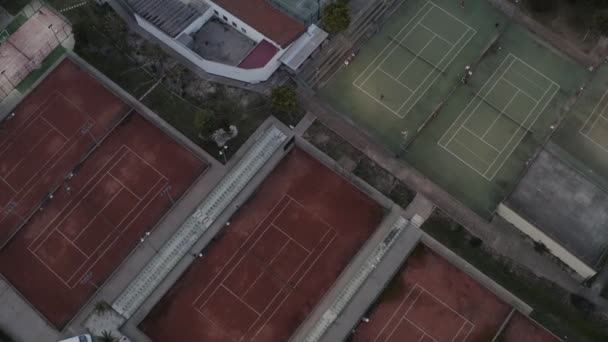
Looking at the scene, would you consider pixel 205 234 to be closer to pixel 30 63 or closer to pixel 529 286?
pixel 30 63

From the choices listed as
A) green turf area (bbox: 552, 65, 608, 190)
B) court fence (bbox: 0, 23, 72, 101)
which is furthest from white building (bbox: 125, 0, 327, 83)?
green turf area (bbox: 552, 65, 608, 190)

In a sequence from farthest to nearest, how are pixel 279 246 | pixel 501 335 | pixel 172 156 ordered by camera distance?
1. pixel 172 156
2. pixel 279 246
3. pixel 501 335

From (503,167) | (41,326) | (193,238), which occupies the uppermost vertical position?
(503,167)

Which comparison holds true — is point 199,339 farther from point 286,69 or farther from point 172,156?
point 286,69

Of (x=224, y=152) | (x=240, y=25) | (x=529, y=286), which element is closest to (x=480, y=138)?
(x=529, y=286)

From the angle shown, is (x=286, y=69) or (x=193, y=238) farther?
(x=286, y=69)

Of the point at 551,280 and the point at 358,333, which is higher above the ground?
the point at 551,280

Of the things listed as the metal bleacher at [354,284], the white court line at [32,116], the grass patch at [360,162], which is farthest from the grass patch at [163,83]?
the metal bleacher at [354,284]

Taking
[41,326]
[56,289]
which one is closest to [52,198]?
[56,289]
